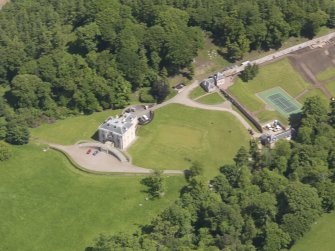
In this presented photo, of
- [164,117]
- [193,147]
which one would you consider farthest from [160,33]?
[193,147]

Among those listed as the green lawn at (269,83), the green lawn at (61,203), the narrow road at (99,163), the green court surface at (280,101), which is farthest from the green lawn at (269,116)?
the green lawn at (61,203)

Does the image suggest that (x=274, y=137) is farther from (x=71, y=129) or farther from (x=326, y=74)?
(x=71, y=129)

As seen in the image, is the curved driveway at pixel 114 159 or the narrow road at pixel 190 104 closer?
the curved driveway at pixel 114 159

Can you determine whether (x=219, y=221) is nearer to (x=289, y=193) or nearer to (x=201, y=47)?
(x=289, y=193)

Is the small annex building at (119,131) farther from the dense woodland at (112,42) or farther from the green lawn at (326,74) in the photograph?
the green lawn at (326,74)

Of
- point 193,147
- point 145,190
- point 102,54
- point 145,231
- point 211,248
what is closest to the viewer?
point 211,248

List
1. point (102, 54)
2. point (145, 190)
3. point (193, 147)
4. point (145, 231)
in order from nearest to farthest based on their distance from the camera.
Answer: point (145, 231), point (145, 190), point (193, 147), point (102, 54)

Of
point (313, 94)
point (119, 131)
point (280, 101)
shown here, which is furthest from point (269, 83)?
A: point (119, 131)
